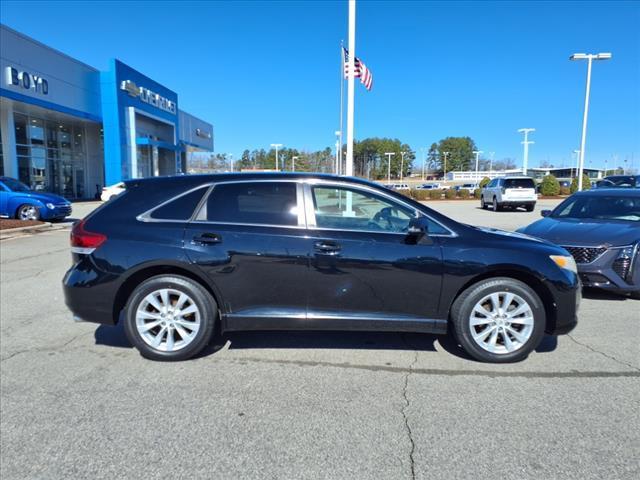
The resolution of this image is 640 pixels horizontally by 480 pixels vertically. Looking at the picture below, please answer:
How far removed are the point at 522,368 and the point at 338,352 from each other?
165cm

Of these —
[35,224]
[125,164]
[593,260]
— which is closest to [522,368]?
[593,260]

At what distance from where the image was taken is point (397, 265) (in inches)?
147

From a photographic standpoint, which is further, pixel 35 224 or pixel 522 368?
pixel 35 224

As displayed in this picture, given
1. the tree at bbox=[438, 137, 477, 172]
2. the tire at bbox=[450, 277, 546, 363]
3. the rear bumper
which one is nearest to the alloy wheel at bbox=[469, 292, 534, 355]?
the tire at bbox=[450, 277, 546, 363]

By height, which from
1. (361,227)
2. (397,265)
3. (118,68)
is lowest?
(397,265)

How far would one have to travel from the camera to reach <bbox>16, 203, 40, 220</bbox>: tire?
1466 centimetres

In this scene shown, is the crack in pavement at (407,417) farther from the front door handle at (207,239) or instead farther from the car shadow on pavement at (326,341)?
the front door handle at (207,239)

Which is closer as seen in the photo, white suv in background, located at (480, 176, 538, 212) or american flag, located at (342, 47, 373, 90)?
american flag, located at (342, 47, 373, 90)

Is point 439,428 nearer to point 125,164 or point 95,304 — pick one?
point 95,304

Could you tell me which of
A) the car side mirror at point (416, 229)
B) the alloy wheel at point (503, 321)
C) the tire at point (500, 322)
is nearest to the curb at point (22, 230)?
the car side mirror at point (416, 229)

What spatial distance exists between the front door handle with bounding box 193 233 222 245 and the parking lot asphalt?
109 cm

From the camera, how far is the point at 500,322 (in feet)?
12.5

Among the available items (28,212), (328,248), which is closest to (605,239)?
(328,248)

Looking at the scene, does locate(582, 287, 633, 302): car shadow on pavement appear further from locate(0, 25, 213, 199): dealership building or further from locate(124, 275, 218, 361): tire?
locate(0, 25, 213, 199): dealership building
